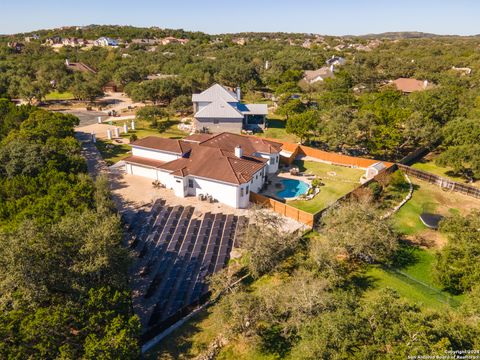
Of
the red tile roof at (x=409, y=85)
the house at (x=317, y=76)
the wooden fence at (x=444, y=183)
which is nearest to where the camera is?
the wooden fence at (x=444, y=183)

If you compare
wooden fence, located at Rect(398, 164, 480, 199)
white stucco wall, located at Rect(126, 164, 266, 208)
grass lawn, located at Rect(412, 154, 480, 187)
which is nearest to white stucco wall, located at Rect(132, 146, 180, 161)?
white stucco wall, located at Rect(126, 164, 266, 208)

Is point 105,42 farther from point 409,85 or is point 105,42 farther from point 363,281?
point 363,281

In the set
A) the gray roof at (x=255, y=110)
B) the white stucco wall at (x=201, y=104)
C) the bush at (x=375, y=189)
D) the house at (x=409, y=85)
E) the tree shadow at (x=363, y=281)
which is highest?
the house at (x=409, y=85)

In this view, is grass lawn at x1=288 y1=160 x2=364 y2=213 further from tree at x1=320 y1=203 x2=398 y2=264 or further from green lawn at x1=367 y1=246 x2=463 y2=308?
green lawn at x1=367 y1=246 x2=463 y2=308

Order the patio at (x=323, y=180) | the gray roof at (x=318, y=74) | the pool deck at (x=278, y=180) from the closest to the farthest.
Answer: the patio at (x=323, y=180), the pool deck at (x=278, y=180), the gray roof at (x=318, y=74)

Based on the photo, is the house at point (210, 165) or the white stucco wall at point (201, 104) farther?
the white stucco wall at point (201, 104)

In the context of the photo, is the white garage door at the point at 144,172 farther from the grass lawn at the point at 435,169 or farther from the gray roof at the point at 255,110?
the grass lawn at the point at 435,169

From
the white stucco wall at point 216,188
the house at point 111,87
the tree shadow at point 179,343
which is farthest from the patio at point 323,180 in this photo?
the house at point 111,87
